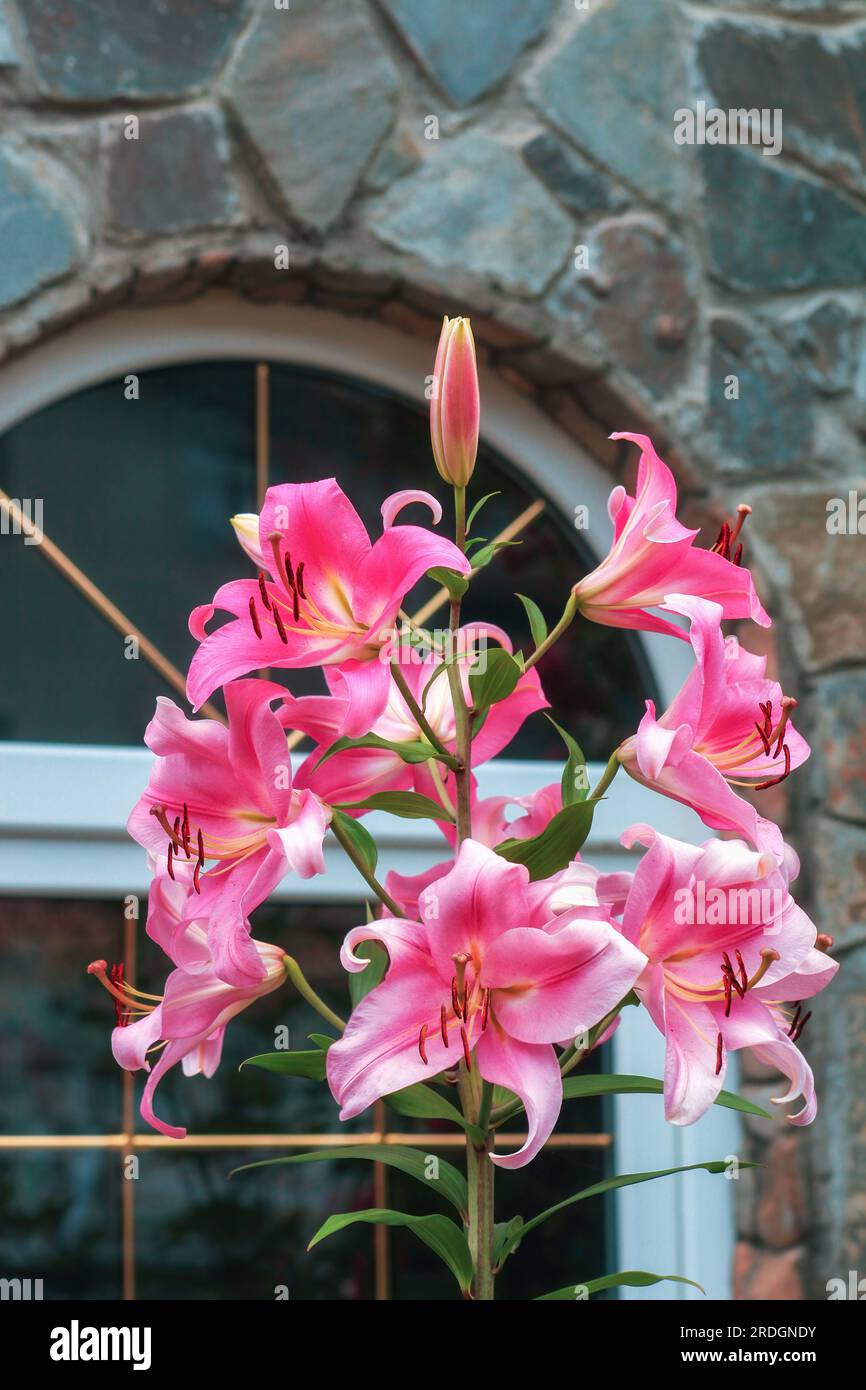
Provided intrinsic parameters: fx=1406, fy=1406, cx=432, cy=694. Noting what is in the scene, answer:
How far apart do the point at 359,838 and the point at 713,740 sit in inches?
8.3

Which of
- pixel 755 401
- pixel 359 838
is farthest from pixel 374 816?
pixel 359 838

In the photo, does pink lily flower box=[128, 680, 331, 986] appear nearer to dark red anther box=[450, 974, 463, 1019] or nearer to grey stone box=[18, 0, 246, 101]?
dark red anther box=[450, 974, 463, 1019]

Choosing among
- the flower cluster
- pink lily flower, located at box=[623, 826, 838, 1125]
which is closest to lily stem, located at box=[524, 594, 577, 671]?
the flower cluster

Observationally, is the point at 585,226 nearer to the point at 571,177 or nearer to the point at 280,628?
the point at 571,177

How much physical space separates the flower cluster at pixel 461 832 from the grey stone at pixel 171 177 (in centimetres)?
111

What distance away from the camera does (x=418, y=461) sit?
1.99 m

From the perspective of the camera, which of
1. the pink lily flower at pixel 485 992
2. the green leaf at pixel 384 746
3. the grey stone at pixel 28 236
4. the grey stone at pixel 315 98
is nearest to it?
the pink lily flower at pixel 485 992

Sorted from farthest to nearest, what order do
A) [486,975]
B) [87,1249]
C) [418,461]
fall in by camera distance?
[418,461] < [87,1249] < [486,975]

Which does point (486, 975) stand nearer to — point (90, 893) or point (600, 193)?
point (90, 893)

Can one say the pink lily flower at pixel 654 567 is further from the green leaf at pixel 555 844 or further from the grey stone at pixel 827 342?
the grey stone at pixel 827 342

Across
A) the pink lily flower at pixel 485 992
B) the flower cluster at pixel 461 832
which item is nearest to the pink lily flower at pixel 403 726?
the flower cluster at pixel 461 832

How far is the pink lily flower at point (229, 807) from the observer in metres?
0.67
